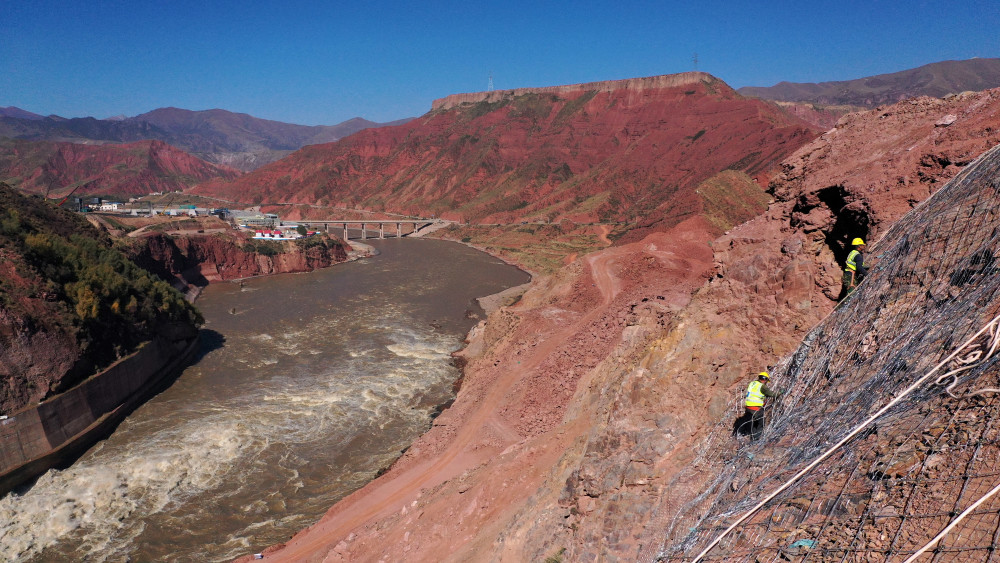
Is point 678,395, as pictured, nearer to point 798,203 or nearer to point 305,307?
point 798,203

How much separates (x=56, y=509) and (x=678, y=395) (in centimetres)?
2114

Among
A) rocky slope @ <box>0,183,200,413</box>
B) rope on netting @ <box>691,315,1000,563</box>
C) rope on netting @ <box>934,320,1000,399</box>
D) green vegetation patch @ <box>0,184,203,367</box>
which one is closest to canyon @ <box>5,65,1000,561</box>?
rope on netting @ <box>691,315,1000,563</box>

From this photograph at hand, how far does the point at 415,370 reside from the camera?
30.2 m

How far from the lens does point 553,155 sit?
385 feet

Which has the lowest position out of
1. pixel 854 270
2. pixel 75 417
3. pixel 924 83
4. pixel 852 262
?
pixel 75 417

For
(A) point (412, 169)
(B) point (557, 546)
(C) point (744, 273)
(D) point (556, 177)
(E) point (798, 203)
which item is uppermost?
(A) point (412, 169)

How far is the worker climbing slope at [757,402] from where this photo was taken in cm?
782

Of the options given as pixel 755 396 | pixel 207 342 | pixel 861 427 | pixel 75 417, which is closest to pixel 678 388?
pixel 755 396

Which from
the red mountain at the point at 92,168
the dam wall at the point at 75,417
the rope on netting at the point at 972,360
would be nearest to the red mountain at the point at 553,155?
the red mountain at the point at 92,168

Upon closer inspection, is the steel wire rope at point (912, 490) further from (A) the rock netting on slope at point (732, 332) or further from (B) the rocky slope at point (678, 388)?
(A) the rock netting on slope at point (732, 332)

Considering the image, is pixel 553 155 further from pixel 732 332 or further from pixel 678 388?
Result: pixel 678 388

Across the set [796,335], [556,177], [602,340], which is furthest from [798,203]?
[556,177]

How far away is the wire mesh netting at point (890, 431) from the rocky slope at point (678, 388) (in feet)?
1.53

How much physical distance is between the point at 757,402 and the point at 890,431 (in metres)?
2.14
